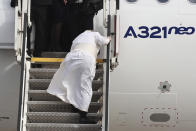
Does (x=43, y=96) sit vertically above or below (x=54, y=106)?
above

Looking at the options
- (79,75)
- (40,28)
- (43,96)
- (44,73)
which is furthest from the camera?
(40,28)

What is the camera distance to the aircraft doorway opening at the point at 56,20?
7.66 metres

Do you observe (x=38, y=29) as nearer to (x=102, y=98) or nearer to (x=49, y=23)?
(x=49, y=23)

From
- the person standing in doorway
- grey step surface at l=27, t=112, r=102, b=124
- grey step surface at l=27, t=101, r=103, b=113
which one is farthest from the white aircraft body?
grey step surface at l=27, t=112, r=102, b=124

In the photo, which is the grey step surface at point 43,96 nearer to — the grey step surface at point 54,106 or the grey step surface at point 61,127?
the grey step surface at point 54,106

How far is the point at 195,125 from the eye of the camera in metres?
7.97

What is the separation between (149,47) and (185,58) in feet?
2.51

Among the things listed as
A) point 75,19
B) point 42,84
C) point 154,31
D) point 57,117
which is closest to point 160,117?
point 154,31

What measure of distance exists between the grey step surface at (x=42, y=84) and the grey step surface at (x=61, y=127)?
85 cm

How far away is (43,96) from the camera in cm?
718

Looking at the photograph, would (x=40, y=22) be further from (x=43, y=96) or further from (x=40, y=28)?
(x=43, y=96)

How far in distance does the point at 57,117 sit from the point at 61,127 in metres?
0.24

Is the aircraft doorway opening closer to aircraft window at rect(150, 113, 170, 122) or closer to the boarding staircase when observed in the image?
the boarding staircase

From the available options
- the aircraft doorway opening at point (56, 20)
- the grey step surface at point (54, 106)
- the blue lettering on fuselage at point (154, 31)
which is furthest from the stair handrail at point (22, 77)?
the blue lettering on fuselage at point (154, 31)
